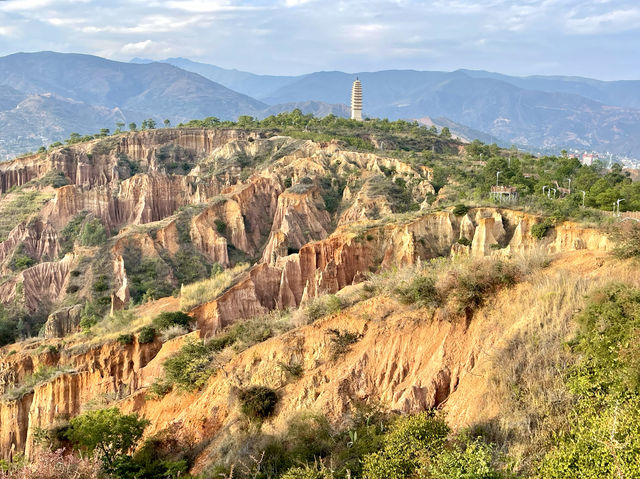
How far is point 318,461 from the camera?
11.5m

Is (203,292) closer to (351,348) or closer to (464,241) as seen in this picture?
(464,241)

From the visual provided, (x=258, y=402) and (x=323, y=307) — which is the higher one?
(x=323, y=307)

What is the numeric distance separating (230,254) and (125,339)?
25184mm

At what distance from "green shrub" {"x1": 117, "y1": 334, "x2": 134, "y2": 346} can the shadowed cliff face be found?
0.17 m

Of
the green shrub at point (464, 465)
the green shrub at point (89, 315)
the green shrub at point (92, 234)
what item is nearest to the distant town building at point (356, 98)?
the green shrub at point (92, 234)

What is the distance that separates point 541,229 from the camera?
83.7 feet

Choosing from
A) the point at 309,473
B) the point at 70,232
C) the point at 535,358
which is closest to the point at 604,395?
the point at 535,358

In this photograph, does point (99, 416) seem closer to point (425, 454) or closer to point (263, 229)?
point (425, 454)

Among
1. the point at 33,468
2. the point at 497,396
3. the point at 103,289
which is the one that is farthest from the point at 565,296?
the point at 103,289

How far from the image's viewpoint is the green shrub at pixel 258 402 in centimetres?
1423

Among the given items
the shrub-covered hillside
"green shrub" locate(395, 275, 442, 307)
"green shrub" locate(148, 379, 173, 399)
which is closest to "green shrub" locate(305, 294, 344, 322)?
the shrub-covered hillside

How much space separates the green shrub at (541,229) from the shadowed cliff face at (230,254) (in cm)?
25

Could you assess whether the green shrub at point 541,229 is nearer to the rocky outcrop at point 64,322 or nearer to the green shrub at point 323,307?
the green shrub at point 323,307

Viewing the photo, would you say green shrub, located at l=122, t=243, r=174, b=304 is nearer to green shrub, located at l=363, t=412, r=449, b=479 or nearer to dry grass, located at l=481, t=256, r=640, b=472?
dry grass, located at l=481, t=256, r=640, b=472
